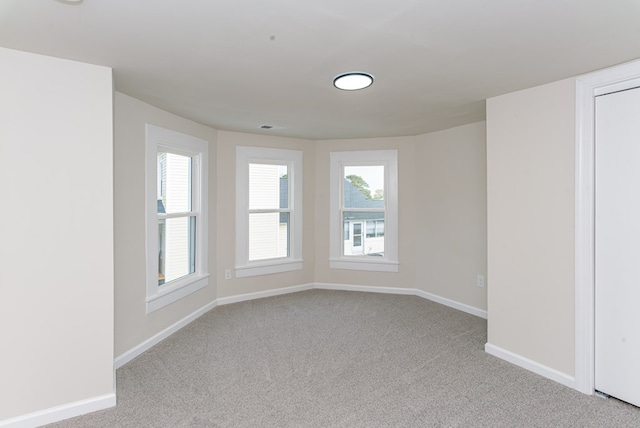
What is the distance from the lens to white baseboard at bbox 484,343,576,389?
102 inches

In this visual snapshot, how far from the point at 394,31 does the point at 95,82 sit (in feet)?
6.17

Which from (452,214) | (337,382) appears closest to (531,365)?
(337,382)

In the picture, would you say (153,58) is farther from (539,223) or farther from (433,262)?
(433,262)

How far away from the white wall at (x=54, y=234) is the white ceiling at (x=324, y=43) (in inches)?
9.8

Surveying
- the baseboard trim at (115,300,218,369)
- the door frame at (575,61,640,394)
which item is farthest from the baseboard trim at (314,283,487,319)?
the baseboard trim at (115,300,218,369)

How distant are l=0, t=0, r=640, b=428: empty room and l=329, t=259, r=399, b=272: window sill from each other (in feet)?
3.87

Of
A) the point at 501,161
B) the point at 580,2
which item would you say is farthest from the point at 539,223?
the point at 580,2

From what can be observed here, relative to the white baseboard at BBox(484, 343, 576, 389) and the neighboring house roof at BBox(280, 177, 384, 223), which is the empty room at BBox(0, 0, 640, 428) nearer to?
the white baseboard at BBox(484, 343, 576, 389)

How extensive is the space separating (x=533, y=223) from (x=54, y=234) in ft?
11.0

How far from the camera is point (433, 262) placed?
4832mm

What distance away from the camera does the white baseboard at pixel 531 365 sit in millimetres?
2600

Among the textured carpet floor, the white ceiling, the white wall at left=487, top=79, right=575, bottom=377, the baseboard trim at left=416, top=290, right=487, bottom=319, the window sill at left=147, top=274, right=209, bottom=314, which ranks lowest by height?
the textured carpet floor

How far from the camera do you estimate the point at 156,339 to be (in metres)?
3.36

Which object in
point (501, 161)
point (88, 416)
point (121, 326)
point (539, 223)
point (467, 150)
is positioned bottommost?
point (88, 416)
